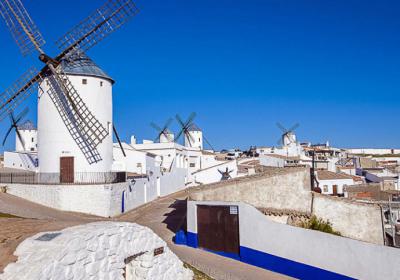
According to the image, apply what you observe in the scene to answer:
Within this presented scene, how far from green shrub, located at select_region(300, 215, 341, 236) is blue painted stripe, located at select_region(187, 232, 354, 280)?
262 centimetres

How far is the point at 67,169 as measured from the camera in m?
24.2

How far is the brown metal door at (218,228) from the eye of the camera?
1594cm

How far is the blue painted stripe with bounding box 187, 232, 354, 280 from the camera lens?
13.4 metres

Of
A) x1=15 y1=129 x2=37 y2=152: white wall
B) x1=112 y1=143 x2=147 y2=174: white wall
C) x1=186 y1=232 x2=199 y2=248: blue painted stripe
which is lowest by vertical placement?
x1=186 y1=232 x2=199 y2=248: blue painted stripe

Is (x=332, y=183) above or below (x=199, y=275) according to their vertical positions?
above

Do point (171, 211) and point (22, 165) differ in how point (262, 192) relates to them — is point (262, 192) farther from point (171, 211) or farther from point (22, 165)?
point (22, 165)

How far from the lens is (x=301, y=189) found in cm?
1708

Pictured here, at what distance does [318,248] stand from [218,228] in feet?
14.2

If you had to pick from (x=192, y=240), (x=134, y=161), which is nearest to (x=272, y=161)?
(x=134, y=161)

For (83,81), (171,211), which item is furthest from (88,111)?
(171,211)

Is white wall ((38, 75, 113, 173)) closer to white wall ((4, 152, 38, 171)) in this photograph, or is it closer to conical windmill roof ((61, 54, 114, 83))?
conical windmill roof ((61, 54, 114, 83))

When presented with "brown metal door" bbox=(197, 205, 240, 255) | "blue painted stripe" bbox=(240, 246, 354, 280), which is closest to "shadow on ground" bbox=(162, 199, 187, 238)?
"brown metal door" bbox=(197, 205, 240, 255)

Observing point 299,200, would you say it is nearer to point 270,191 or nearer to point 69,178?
point 270,191

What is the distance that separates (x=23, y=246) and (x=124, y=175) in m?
16.7
